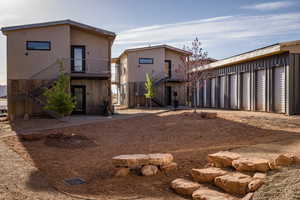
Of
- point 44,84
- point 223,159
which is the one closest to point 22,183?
point 223,159

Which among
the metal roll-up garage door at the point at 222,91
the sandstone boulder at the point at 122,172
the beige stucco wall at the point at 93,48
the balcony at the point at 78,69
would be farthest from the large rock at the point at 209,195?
the metal roll-up garage door at the point at 222,91

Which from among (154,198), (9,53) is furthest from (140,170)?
(9,53)

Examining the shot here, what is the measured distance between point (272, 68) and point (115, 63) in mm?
24153

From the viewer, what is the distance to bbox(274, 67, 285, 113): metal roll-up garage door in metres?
14.0

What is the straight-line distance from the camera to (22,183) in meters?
5.21

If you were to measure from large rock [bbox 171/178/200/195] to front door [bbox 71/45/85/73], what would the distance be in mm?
15687

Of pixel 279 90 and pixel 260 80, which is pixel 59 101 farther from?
pixel 279 90

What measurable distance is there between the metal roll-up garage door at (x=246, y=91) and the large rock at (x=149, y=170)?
42.2ft

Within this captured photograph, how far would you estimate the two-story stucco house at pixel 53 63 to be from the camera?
17.9 metres

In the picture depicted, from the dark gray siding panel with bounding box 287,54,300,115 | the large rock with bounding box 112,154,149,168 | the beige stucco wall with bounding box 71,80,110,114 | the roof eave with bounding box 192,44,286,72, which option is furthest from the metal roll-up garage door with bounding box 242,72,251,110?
the large rock with bounding box 112,154,149,168

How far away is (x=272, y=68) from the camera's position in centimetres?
1484

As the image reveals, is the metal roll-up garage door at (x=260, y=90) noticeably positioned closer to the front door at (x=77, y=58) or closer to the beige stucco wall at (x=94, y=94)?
the beige stucco wall at (x=94, y=94)

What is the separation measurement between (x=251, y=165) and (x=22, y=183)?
14.8 ft

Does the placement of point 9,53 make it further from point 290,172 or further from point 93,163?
point 290,172
